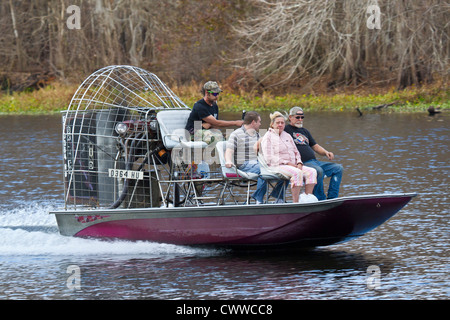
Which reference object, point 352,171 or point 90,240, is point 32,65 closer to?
point 352,171

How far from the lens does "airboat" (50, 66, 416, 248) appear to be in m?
9.53

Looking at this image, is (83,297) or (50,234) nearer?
(83,297)

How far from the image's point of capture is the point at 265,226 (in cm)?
968

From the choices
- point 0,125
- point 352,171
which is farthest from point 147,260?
point 0,125

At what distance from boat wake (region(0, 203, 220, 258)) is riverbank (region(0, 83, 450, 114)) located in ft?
73.1

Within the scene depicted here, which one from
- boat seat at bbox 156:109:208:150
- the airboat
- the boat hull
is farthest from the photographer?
boat seat at bbox 156:109:208:150

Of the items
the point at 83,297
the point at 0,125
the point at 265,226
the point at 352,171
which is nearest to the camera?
the point at 83,297

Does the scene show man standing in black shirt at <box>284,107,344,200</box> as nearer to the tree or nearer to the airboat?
the airboat

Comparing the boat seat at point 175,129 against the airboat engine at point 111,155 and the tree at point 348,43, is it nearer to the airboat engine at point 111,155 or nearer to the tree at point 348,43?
the airboat engine at point 111,155

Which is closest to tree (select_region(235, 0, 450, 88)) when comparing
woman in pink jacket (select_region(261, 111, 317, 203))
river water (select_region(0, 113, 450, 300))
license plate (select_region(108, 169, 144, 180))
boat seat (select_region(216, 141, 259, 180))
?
river water (select_region(0, 113, 450, 300))

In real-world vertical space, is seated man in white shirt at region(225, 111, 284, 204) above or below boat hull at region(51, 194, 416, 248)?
above

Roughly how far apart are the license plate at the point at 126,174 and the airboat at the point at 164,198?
0.01m

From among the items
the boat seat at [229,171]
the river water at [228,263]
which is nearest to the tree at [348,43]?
the river water at [228,263]

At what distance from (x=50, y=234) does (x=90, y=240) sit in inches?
35.4
